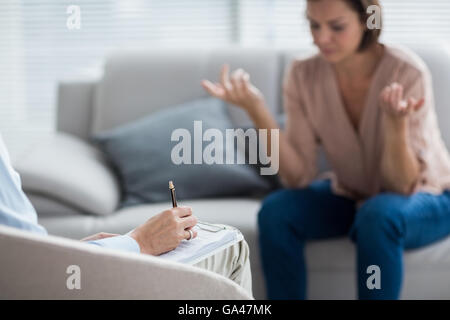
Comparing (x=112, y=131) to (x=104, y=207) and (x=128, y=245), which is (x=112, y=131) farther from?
(x=128, y=245)

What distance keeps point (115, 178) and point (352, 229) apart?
0.76 metres

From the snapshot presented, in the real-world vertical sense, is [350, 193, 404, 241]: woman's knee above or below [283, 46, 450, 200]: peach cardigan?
below

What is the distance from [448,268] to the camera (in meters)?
1.49

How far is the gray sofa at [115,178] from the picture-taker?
1.48m

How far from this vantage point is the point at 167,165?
67.8 inches

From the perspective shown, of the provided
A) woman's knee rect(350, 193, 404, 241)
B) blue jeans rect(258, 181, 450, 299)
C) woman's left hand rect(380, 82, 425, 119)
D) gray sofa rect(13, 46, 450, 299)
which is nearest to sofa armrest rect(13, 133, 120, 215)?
gray sofa rect(13, 46, 450, 299)

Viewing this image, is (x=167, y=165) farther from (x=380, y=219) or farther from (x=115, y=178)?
(x=380, y=219)

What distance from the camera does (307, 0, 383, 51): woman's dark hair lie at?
4.53 feet

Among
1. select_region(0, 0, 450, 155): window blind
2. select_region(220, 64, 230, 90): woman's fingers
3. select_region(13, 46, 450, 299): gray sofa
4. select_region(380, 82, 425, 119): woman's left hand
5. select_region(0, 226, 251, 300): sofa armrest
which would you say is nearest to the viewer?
select_region(0, 226, 251, 300): sofa armrest

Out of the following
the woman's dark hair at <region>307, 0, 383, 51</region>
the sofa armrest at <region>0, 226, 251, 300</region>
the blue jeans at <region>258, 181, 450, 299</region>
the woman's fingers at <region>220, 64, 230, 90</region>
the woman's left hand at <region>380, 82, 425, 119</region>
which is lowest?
the blue jeans at <region>258, 181, 450, 299</region>

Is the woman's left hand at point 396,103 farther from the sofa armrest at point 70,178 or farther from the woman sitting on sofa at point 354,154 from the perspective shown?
the sofa armrest at point 70,178

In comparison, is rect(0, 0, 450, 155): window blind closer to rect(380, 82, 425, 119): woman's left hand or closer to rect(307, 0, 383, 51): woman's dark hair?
rect(307, 0, 383, 51): woman's dark hair

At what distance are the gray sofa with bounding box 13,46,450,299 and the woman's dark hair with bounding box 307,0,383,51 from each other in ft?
1.47

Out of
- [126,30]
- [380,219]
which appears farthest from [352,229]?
[126,30]
